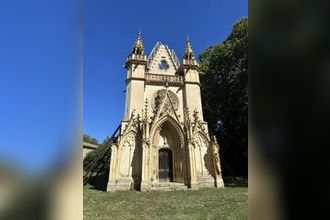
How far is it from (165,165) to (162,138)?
6.54 feet

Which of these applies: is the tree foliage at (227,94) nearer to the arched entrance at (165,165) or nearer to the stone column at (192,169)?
the stone column at (192,169)

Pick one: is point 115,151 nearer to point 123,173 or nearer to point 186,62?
point 123,173

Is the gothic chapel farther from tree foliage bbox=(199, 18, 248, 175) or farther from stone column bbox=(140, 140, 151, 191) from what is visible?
tree foliage bbox=(199, 18, 248, 175)

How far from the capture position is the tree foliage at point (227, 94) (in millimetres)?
20297

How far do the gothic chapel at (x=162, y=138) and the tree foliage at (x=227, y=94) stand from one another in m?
3.84

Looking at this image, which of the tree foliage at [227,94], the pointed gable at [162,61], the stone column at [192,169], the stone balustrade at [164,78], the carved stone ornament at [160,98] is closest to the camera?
the stone column at [192,169]

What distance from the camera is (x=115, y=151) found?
50.6ft

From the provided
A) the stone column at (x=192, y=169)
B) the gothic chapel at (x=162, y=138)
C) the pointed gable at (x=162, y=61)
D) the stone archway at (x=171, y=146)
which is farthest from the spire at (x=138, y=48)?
the stone column at (x=192, y=169)

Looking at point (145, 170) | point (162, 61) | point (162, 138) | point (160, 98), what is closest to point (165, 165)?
point (162, 138)

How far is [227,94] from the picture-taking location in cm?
2334

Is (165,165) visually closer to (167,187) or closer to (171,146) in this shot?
(171,146)

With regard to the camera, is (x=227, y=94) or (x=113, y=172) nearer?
(x=113, y=172)
